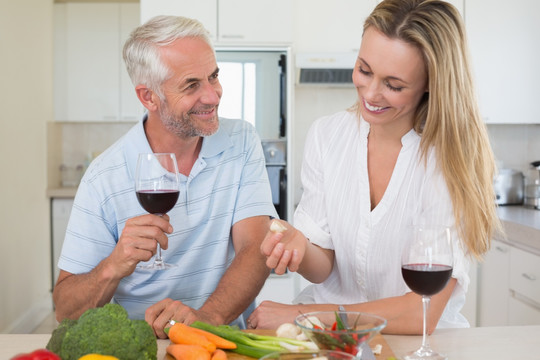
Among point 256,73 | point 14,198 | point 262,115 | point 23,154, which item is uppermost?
point 256,73

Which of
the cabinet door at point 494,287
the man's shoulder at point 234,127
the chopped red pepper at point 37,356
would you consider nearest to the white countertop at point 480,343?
the chopped red pepper at point 37,356

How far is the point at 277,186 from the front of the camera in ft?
13.6

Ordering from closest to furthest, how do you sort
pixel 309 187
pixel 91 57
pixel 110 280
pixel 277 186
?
1. pixel 110 280
2. pixel 309 187
3. pixel 277 186
4. pixel 91 57

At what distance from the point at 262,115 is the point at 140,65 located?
231cm

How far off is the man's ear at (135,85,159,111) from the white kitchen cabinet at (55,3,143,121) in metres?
3.62

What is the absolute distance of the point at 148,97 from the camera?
6.49ft

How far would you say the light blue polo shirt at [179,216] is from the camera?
183 cm

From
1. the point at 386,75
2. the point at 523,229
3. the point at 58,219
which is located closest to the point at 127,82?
the point at 58,219

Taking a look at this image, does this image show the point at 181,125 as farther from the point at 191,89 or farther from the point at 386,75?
the point at 386,75

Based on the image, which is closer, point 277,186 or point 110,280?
point 110,280

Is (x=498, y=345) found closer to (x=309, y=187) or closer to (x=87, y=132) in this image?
(x=309, y=187)

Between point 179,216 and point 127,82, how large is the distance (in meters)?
3.87

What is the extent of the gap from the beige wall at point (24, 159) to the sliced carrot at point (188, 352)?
3.33m

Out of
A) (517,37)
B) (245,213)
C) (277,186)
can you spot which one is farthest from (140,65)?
(517,37)
